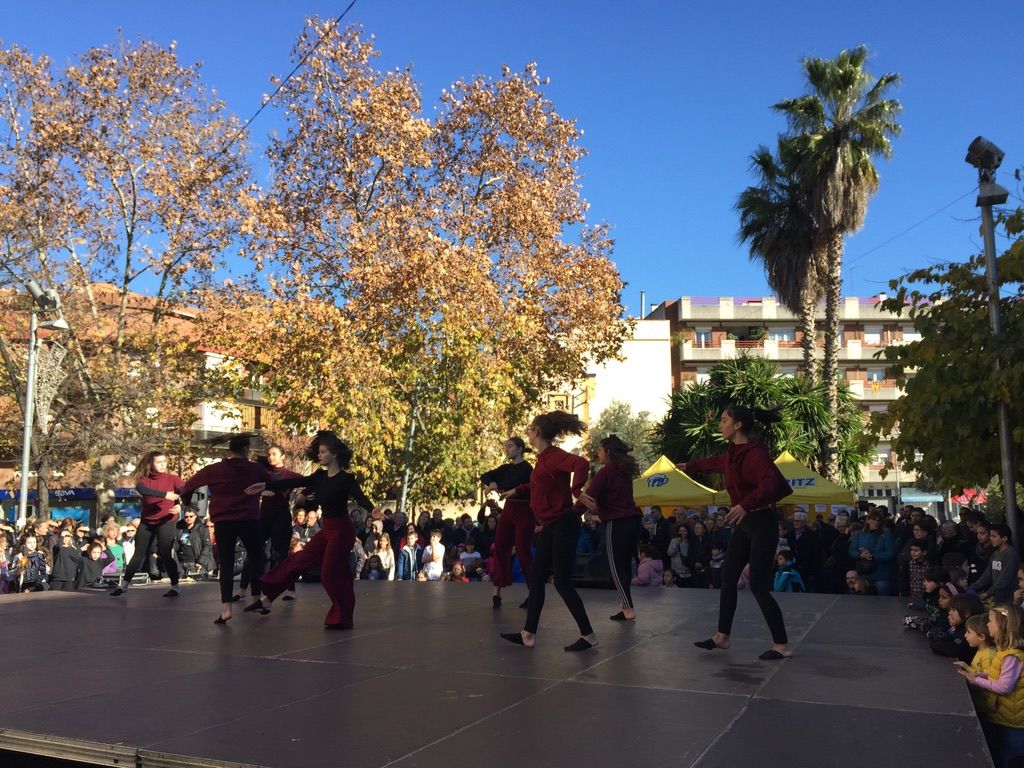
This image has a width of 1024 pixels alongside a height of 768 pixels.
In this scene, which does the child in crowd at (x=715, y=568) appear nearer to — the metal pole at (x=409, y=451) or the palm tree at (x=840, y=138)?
the metal pole at (x=409, y=451)

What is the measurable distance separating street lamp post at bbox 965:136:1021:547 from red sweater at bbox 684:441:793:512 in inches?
166

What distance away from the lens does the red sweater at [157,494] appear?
33.5 ft

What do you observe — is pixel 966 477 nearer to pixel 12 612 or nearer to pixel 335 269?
pixel 12 612

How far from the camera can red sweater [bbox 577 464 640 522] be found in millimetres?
8508

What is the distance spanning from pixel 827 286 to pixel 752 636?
24199 millimetres

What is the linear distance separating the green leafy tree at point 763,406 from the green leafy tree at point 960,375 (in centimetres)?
1973

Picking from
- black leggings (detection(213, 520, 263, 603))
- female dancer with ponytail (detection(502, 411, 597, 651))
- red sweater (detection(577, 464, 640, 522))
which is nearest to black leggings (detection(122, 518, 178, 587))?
black leggings (detection(213, 520, 263, 603))

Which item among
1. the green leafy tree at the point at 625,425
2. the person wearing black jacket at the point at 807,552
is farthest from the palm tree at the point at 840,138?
the green leafy tree at the point at 625,425

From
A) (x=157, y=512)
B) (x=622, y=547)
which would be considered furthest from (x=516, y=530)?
(x=157, y=512)

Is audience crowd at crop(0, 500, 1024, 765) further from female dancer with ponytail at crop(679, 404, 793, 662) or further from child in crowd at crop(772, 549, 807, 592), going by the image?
female dancer with ponytail at crop(679, 404, 793, 662)

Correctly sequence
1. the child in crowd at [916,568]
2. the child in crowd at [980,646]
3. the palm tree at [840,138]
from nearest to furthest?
the child in crowd at [980,646], the child in crowd at [916,568], the palm tree at [840,138]

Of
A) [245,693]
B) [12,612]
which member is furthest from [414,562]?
[245,693]

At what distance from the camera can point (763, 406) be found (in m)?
33.9

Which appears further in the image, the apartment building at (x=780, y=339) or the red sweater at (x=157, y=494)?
the apartment building at (x=780, y=339)
